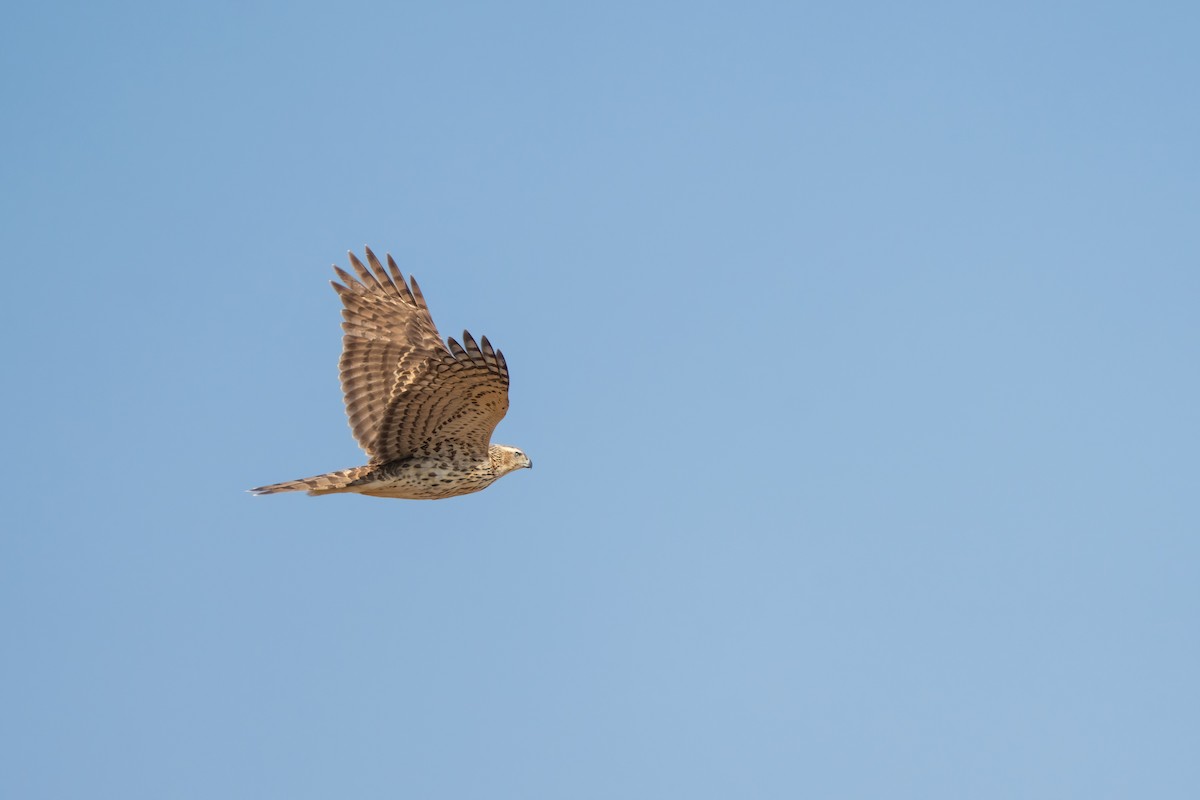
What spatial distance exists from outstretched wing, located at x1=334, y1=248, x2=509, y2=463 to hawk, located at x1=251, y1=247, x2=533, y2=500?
0.01 meters

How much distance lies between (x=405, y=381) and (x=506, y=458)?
174cm

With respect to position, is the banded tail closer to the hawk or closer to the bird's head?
the hawk

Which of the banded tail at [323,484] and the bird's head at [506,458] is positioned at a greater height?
the bird's head at [506,458]

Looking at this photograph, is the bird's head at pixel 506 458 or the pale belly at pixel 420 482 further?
the bird's head at pixel 506 458

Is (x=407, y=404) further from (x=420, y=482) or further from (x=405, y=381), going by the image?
(x=420, y=482)

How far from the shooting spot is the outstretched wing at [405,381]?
49.4 feet

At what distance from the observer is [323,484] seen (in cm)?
1509

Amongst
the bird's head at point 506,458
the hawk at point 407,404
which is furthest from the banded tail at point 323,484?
the bird's head at point 506,458

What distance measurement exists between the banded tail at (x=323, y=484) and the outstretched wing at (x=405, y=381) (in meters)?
0.36

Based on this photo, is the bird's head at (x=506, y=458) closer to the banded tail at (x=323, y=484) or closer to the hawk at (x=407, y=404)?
the hawk at (x=407, y=404)

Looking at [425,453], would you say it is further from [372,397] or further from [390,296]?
[390,296]

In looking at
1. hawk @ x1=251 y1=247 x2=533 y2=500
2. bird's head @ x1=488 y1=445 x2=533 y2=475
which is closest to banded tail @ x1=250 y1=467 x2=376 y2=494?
hawk @ x1=251 y1=247 x2=533 y2=500

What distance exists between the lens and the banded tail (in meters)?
14.7

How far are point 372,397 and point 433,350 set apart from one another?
3.16 feet
